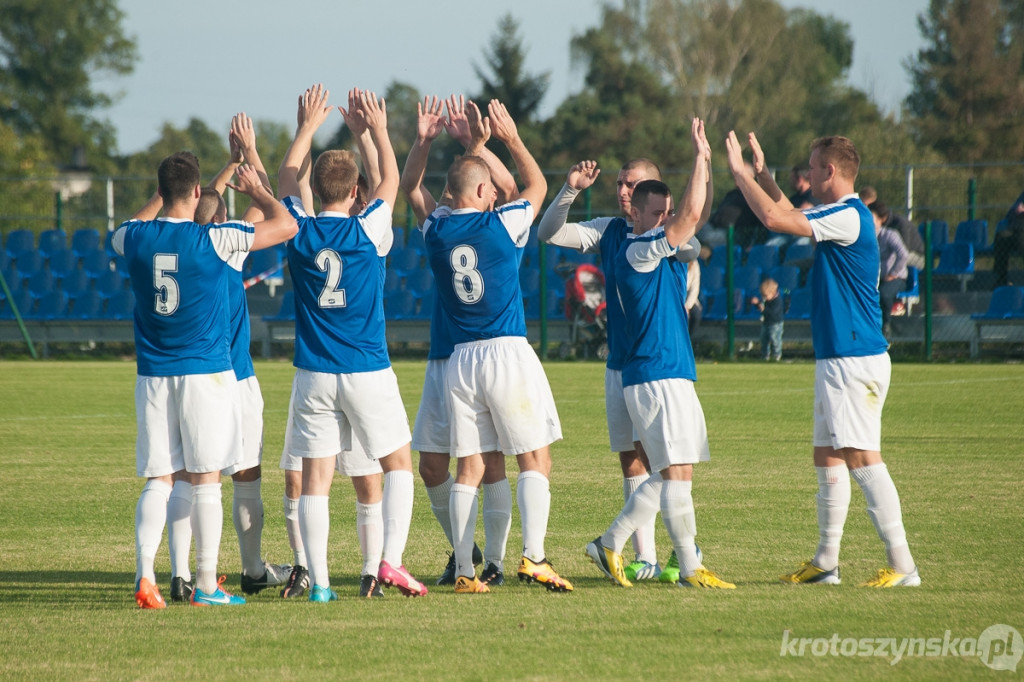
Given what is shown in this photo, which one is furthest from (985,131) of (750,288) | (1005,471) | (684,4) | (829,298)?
(829,298)

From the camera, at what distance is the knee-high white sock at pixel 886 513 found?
589 cm

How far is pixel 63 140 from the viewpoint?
6919 cm

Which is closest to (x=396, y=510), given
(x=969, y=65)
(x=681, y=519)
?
(x=681, y=519)

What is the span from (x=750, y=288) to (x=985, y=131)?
34.0m

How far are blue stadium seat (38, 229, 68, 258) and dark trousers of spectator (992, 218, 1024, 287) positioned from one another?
20.0 m

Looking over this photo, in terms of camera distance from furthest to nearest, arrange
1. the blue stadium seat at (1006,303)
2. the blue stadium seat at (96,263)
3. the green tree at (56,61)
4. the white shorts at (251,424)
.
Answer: the green tree at (56,61)
the blue stadium seat at (96,263)
the blue stadium seat at (1006,303)
the white shorts at (251,424)

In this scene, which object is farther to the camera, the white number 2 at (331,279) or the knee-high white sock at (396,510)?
the knee-high white sock at (396,510)

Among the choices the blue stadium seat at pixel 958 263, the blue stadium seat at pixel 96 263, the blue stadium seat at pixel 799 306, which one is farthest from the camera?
the blue stadium seat at pixel 96 263

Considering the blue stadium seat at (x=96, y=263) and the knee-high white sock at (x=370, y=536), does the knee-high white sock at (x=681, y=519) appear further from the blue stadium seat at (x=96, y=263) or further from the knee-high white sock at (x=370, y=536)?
the blue stadium seat at (x=96, y=263)

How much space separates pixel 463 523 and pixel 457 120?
2301 millimetres

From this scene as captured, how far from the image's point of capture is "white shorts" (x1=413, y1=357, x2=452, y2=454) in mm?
6262

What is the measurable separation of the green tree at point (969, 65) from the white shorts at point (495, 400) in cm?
5174

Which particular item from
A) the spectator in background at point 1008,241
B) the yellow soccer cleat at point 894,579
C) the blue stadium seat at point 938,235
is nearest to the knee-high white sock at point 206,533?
the yellow soccer cleat at point 894,579

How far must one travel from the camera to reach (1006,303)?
67.5 ft
